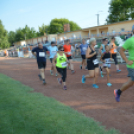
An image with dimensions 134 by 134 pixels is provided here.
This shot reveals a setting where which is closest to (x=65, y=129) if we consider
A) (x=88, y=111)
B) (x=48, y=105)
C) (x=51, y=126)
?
(x=51, y=126)

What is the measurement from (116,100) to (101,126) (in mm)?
1400

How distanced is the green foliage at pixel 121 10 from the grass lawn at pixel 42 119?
155ft

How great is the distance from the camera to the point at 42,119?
10.9 ft

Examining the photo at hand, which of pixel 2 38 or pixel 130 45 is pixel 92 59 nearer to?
pixel 130 45

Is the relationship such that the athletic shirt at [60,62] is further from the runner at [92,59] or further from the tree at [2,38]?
the tree at [2,38]

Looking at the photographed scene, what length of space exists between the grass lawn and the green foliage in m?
47.3

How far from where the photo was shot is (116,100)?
4.20 meters

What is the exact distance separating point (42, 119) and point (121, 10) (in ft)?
163

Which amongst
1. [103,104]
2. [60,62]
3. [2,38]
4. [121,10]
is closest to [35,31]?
[2,38]

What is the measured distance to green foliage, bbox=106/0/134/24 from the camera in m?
45.3

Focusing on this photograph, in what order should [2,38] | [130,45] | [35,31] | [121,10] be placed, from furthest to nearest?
[35,31] < [2,38] < [121,10] < [130,45]

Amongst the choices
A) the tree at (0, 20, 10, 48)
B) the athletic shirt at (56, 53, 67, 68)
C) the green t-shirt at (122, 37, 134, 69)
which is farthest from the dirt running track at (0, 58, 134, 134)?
the tree at (0, 20, 10, 48)

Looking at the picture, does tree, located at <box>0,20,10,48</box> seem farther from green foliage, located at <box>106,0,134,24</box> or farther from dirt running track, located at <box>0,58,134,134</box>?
dirt running track, located at <box>0,58,134,134</box>

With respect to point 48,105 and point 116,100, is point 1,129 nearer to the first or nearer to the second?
point 48,105
